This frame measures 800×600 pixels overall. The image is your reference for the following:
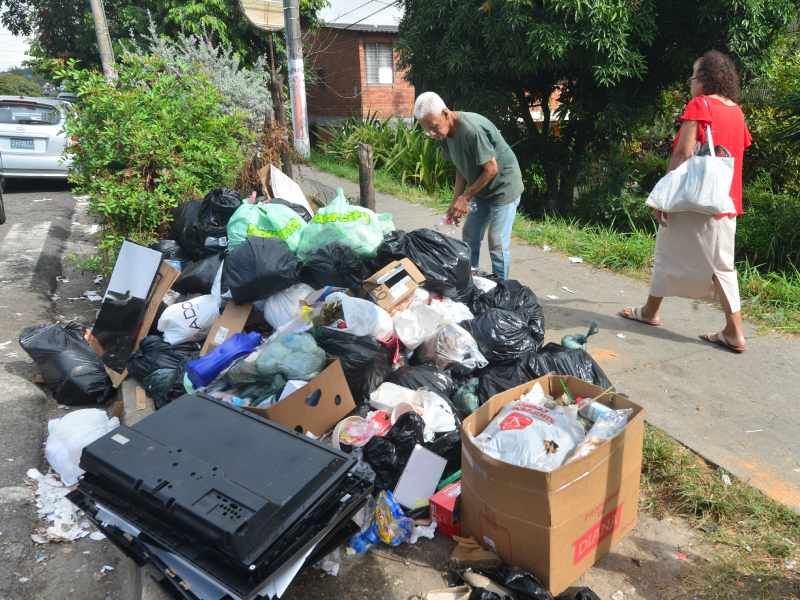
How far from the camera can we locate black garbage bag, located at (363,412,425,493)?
8.41 feet

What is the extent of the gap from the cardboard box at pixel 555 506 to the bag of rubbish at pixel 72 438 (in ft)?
6.36

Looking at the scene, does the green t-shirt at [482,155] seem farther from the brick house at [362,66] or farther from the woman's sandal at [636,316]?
the brick house at [362,66]

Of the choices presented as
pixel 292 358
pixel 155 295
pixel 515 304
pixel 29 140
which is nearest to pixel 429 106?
pixel 515 304

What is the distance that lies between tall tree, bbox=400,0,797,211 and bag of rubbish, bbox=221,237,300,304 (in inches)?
206

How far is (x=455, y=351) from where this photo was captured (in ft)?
10.8

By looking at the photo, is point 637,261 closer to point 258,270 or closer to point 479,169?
point 479,169

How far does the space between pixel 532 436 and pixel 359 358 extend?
3.86 feet

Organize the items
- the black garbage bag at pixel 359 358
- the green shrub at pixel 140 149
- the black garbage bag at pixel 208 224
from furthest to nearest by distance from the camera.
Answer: the green shrub at pixel 140 149 → the black garbage bag at pixel 208 224 → the black garbage bag at pixel 359 358

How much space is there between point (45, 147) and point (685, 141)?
9.61 meters

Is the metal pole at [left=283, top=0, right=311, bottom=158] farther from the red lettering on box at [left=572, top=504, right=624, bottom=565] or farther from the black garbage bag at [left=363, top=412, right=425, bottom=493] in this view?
the red lettering on box at [left=572, top=504, right=624, bottom=565]

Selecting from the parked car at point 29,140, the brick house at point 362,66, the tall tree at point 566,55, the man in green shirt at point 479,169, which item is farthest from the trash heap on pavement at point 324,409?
the brick house at point 362,66

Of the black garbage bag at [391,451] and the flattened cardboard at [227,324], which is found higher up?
the flattened cardboard at [227,324]

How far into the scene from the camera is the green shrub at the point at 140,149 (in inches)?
200

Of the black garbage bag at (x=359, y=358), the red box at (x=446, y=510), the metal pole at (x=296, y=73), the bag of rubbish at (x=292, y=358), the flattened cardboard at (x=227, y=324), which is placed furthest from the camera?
the metal pole at (x=296, y=73)
